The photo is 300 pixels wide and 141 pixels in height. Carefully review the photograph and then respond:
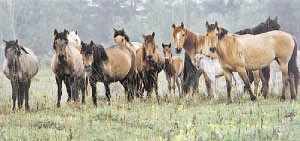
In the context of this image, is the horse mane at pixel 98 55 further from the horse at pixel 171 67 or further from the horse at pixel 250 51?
the horse at pixel 250 51

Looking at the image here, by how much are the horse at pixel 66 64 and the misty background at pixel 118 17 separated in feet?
114

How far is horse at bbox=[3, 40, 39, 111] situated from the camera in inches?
436

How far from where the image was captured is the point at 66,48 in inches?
480

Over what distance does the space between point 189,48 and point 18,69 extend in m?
4.66

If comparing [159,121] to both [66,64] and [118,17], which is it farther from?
[118,17]

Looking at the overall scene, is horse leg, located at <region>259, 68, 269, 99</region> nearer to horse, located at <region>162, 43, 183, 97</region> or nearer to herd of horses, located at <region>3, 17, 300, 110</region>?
herd of horses, located at <region>3, 17, 300, 110</region>

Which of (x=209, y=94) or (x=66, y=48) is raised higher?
(x=66, y=48)

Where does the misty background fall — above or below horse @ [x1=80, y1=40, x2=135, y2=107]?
above

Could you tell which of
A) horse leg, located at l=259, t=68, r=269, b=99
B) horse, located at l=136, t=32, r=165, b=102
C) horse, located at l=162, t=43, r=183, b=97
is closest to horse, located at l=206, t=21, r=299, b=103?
horse leg, located at l=259, t=68, r=269, b=99

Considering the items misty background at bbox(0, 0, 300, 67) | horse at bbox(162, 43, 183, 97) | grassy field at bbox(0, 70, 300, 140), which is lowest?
grassy field at bbox(0, 70, 300, 140)

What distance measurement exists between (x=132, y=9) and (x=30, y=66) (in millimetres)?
50448

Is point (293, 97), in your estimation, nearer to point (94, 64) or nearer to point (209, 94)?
point (209, 94)

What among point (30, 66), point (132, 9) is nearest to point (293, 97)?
point (30, 66)

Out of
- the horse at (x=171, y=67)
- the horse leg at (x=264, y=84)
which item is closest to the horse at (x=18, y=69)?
the horse at (x=171, y=67)
